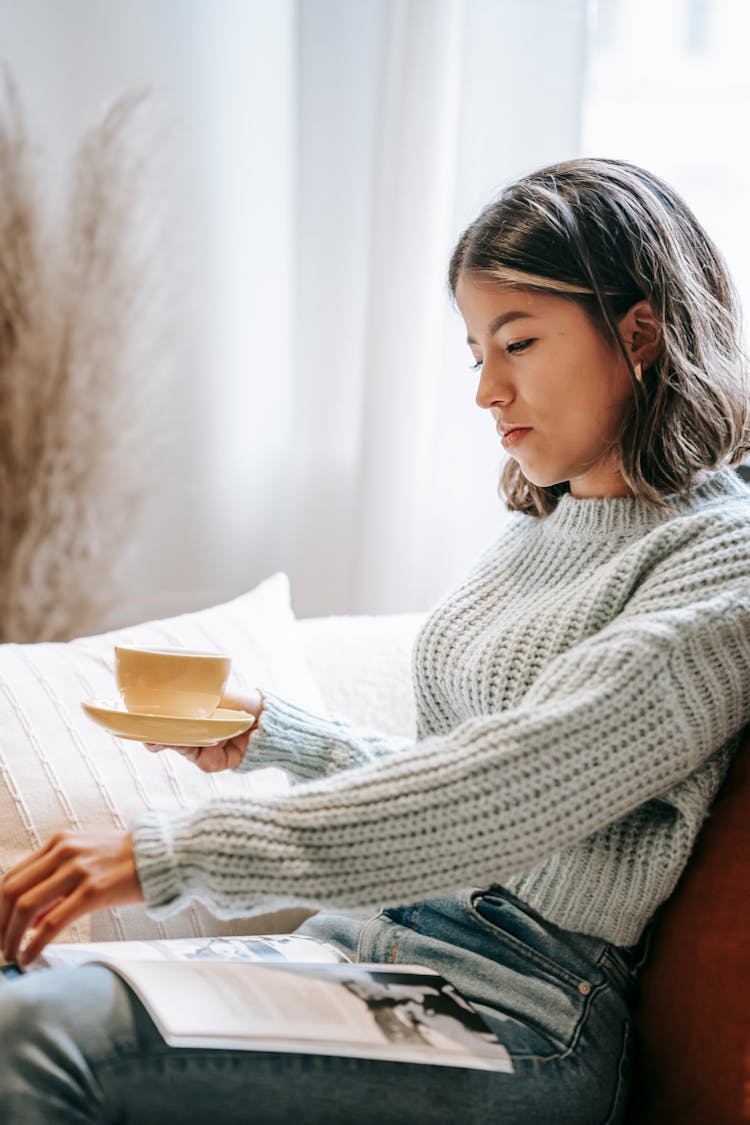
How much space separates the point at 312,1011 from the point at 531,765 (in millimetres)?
232

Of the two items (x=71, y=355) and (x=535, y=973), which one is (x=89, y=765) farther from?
(x=71, y=355)

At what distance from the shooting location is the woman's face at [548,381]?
102cm

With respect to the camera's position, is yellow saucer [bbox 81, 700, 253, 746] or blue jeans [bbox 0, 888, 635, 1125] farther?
yellow saucer [bbox 81, 700, 253, 746]

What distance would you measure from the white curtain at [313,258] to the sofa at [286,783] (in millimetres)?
672

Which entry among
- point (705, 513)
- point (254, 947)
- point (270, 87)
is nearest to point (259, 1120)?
point (254, 947)

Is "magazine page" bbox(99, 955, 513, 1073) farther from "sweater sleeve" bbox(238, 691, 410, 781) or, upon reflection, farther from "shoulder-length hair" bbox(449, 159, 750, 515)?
"shoulder-length hair" bbox(449, 159, 750, 515)

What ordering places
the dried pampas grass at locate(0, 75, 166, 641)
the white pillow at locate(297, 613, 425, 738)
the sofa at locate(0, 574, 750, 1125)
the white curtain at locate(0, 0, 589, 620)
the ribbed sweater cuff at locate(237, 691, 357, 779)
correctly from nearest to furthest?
1. the sofa at locate(0, 574, 750, 1125)
2. the ribbed sweater cuff at locate(237, 691, 357, 779)
3. the white pillow at locate(297, 613, 425, 738)
4. the white curtain at locate(0, 0, 589, 620)
5. the dried pampas grass at locate(0, 75, 166, 641)

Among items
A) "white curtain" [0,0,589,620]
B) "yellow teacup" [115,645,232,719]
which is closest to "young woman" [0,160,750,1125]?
"yellow teacup" [115,645,232,719]

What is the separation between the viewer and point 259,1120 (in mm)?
786

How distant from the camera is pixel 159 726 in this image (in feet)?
2.91

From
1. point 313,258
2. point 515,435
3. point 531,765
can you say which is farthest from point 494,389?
point 313,258

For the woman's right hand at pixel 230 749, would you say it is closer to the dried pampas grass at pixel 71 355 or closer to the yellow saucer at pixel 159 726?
the yellow saucer at pixel 159 726

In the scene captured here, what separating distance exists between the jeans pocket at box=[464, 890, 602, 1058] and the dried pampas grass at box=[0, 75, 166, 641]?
4.82ft

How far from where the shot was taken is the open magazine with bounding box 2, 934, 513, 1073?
80cm
